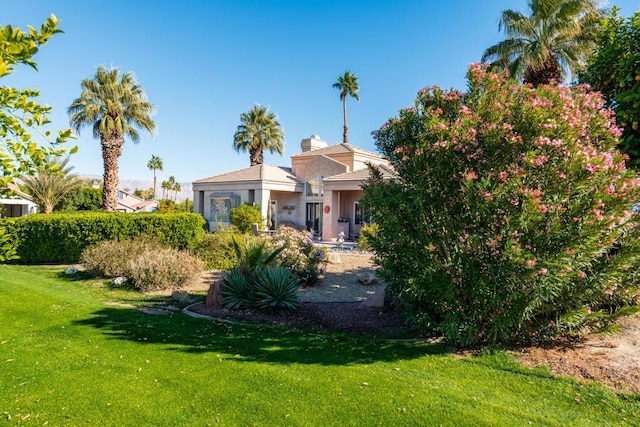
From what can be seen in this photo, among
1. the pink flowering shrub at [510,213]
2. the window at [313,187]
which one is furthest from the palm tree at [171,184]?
the pink flowering shrub at [510,213]

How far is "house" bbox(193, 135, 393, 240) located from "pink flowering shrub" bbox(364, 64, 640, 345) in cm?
2044

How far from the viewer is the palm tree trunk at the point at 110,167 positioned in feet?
91.5

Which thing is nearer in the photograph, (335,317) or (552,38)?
(335,317)

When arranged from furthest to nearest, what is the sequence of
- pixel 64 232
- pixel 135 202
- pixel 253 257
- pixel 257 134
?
1. pixel 135 202
2. pixel 257 134
3. pixel 64 232
4. pixel 253 257

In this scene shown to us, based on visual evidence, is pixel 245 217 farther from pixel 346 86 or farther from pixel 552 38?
pixel 346 86

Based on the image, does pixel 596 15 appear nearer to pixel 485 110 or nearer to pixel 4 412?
pixel 485 110

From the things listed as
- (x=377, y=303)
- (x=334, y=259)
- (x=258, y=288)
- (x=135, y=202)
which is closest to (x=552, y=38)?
(x=334, y=259)

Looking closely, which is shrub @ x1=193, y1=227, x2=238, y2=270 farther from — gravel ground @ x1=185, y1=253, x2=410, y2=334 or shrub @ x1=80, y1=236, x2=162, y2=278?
gravel ground @ x1=185, y1=253, x2=410, y2=334

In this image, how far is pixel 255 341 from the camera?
696 centimetres

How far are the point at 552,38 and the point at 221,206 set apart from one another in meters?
25.7

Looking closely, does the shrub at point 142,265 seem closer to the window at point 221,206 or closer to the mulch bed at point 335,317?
the mulch bed at point 335,317

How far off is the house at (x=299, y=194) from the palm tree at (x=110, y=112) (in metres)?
7.48

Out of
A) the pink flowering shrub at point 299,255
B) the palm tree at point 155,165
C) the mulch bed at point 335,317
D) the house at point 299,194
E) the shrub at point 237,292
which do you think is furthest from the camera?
the palm tree at point 155,165

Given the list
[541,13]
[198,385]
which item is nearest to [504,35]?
[541,13]
